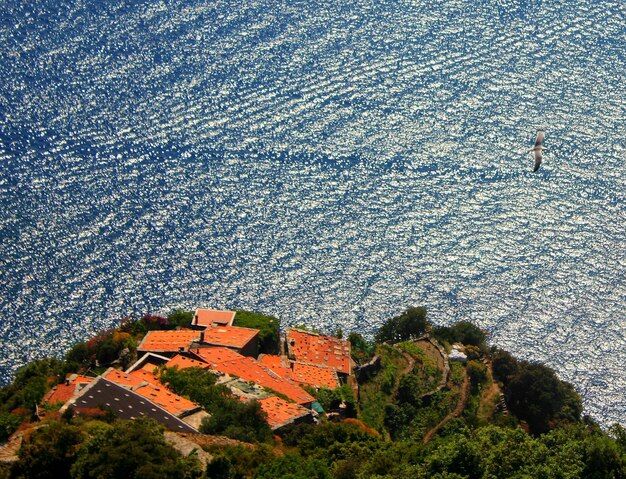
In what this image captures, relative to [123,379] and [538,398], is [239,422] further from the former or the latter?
[538,398]

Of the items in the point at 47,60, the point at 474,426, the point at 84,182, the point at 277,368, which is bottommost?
the point at 474,426

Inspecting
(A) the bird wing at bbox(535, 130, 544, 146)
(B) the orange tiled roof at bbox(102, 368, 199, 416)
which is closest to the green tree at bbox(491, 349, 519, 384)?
(B) the orange tiled roof at bbox(102, 368, 199, 416)

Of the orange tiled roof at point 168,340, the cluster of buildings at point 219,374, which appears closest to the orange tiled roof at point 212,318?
the cluster of buildings at point 219,374

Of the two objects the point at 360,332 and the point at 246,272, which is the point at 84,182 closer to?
the point at 246,272

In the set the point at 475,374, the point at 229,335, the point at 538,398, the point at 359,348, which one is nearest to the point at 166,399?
the point at 229,335

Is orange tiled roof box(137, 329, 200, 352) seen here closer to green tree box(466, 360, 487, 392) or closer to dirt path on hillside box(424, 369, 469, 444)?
dirt path on hillside box(424, 369, 469, 444)

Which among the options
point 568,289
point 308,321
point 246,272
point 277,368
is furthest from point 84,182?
point 568,289
